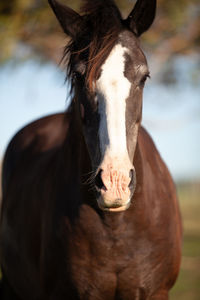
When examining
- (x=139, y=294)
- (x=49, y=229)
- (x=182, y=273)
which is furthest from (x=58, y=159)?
(x=182, y=273)

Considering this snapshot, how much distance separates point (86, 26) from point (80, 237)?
Result: 1418mm

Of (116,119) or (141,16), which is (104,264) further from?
(141,16)

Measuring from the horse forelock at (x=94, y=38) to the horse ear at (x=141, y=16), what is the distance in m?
0.10

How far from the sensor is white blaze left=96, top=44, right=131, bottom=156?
293 cm

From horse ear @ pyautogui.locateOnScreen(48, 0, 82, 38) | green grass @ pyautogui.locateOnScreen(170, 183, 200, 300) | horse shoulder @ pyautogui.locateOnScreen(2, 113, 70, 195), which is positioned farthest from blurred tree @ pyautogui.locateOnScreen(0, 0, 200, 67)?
horse ear @ pyautogui.locateOnScreen(48, 0, 82, 38)

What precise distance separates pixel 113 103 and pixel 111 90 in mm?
82

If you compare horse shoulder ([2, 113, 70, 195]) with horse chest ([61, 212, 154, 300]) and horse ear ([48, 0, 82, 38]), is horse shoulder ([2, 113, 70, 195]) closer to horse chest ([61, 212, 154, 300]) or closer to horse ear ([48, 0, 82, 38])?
horse ear ([48, 0, 82, 38])

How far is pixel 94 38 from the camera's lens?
3.29m

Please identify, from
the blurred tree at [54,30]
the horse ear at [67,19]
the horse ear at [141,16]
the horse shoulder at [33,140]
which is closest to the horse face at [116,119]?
the horse ear at [141,16]

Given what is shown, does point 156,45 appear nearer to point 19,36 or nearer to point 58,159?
point 19,36

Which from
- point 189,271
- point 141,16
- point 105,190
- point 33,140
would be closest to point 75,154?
point 105,190

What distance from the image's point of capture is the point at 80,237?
11.3ft

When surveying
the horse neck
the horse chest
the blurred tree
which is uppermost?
the blurred tree

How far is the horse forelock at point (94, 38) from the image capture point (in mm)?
3159
